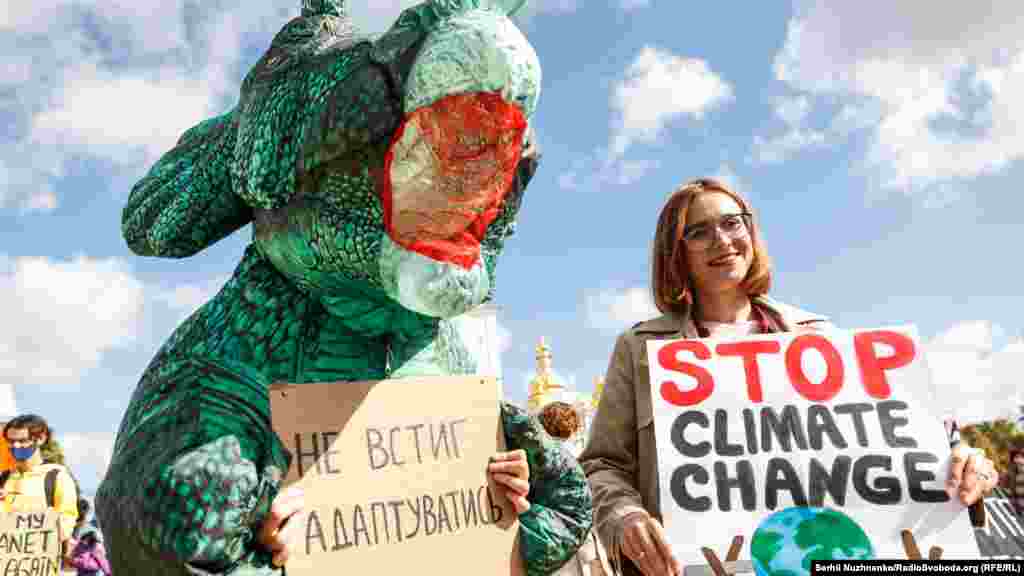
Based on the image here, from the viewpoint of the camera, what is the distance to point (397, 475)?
1523 millimetres

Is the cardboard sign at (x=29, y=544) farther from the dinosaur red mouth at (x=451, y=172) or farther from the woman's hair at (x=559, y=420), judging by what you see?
the dinosaur red mouth at (x=451, y=172)

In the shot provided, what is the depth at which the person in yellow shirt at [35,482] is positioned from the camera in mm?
5461

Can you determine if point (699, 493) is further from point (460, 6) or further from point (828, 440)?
point (460, 6)

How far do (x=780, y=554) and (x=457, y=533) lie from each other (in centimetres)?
103

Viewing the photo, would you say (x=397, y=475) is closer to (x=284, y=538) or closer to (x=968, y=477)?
(x=284, y=538)

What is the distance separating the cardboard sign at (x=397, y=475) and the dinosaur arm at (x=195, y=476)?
7 centimetres

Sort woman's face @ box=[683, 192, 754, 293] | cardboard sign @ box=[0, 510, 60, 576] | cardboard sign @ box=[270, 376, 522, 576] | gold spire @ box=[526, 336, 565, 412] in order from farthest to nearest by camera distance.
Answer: gold spire @ box=[526, 336, 565, 412]
cardboard sign @ box=[0, 510, 60, 576]
woman's face @ box=[683, 192, 754, 293]
cardboard sign @ box=[270, 376, 522, 576]

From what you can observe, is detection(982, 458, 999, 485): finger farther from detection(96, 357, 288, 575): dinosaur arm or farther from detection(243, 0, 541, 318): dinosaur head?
detection(96, 357, 288, 575): dinosaur arm

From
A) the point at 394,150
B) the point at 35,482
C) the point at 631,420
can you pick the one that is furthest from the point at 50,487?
the point at 394,150

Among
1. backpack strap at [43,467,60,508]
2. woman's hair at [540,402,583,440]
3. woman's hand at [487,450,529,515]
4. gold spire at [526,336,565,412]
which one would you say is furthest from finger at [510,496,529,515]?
gold spire at [526,336,565,412]

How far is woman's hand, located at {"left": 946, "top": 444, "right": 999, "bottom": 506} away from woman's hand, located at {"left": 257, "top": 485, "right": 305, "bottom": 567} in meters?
1.73

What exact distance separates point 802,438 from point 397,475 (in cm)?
126

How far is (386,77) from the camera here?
1265 millimetres

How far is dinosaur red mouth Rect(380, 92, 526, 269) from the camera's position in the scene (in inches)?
46.0
